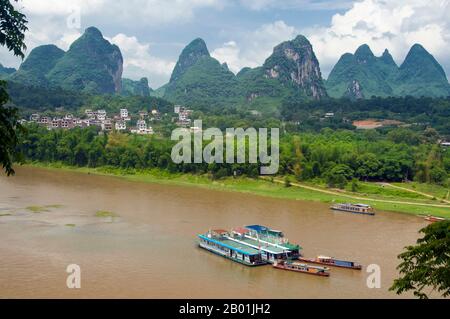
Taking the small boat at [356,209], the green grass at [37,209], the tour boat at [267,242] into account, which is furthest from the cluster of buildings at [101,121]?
the tour boat at [267,242]

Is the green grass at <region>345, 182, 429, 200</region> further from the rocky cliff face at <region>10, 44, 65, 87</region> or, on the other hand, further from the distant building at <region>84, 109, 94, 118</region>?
the rocky cliff face at <region>10, 44, 65, 87</region>

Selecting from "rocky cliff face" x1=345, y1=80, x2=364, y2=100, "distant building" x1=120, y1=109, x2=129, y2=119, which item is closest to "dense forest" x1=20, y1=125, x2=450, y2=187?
"distant building" x1=120, y1=109, x2=129, y2=119

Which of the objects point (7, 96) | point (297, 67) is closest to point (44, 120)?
point (297, 67)

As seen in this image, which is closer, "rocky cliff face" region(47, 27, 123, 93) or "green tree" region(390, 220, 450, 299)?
"green tree" region(390, 220, 450, 299)

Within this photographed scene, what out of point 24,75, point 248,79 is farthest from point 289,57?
point 24,75

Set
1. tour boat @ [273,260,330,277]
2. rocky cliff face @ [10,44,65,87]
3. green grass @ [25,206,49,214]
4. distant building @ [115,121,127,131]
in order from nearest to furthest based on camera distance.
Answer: tour boat @ [273,260,330,277] → green grass @ [25,206,49,214] → distant building @ [115,121,127,131] → rocky cliff face @ [10,44,65,87]
